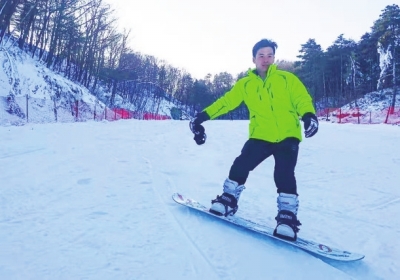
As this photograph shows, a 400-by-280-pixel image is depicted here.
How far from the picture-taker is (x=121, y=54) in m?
50.1

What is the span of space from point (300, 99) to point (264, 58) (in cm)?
53

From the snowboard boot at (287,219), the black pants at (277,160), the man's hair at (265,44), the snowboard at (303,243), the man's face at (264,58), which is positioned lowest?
the snowboard at (303,243)

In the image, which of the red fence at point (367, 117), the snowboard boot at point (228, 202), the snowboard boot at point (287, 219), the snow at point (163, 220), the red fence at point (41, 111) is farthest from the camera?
the red fence at point (367, 117)

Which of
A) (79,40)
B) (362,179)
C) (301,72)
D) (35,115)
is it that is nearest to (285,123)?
(362,179)

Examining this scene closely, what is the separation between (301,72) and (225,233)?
58.0 meters

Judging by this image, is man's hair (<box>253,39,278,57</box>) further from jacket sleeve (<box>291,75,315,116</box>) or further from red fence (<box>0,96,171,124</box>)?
red fence (<box>0,96,171,124</box>)

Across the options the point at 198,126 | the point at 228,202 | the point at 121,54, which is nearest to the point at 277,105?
the point at 198,126

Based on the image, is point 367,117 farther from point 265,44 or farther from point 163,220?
point 163,220

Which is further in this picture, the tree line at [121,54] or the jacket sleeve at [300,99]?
the tree line at [121,54]

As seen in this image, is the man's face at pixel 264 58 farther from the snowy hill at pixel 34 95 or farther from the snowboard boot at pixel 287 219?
the snowy hill at pixel 34 95

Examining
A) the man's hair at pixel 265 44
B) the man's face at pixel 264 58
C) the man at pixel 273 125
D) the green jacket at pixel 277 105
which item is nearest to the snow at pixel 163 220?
the man at pixel 273 125

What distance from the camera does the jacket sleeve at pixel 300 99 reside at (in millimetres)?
2971

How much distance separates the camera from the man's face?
10.6 feet

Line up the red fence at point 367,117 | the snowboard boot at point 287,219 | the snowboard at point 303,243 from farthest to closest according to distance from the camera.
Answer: the red fence at point 367,117, the snowboard boot at point 287,219, the snowboard at point 303,243
